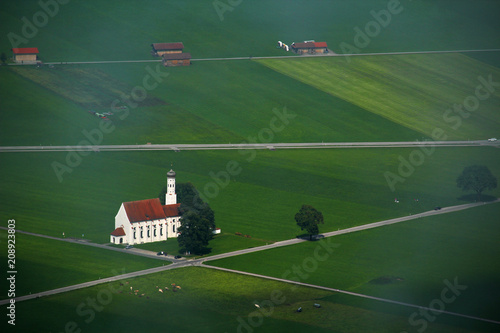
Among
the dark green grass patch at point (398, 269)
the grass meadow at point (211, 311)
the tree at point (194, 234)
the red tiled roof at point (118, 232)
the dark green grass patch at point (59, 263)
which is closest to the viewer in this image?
the grass meadow at point (211, 311)

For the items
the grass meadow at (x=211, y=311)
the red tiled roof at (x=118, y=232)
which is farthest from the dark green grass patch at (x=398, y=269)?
the red tiled roof at (x=118, y=232)

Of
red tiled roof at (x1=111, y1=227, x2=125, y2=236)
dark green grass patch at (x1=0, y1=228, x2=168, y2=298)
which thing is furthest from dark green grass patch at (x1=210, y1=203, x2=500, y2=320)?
red tiled roof at (x1=111, y1=227, x2=125, y2=236)

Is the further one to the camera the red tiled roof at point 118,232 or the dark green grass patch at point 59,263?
the red tiled roof at point 118,232

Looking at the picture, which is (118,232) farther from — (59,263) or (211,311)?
(211,311)

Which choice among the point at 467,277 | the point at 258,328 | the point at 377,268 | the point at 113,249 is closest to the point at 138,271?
the point at 113,249

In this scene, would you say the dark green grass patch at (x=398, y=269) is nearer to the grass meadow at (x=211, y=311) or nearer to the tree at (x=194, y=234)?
the tree at (x=194, y=234)

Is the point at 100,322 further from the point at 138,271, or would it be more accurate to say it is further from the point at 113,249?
the point at 113,249

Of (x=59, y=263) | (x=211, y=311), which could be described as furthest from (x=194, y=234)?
(x=211, y=311)
